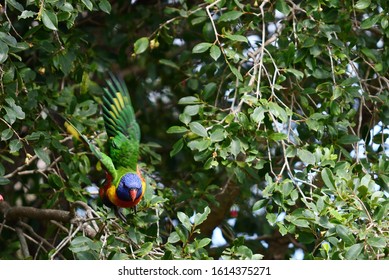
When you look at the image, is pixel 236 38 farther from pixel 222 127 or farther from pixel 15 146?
pixel 15 146

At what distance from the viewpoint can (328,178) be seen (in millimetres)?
2752

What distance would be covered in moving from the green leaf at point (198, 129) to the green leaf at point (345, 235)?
0.52 m

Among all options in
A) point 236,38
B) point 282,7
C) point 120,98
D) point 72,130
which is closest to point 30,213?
point 72,130

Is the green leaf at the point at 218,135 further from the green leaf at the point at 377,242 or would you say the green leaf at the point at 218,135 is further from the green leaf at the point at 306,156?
the green leaf at the point at 377,242

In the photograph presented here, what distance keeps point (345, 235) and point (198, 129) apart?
58 centimetres

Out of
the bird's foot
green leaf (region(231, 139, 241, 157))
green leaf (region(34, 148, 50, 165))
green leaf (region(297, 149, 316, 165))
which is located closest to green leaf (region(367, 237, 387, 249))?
green leaf (region(297, 149, 316, 165))

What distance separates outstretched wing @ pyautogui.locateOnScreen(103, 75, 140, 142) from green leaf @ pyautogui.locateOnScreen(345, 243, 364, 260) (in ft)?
2.58

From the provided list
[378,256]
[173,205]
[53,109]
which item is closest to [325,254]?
[378,256]

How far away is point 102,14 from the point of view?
418cm

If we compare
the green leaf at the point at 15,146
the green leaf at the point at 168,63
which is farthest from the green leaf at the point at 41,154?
the green leaf at the point at 168,63

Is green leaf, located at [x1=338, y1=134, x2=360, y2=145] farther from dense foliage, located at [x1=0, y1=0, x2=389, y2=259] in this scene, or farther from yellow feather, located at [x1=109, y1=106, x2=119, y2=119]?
yellow feather, located at [x1=109, y1=106, x2=119, y2=119]

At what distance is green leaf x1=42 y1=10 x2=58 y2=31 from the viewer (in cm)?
279

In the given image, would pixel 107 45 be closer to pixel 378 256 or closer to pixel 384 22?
pixel 384 22

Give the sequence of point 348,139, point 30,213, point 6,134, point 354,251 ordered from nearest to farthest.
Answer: point 354,251 → point 6,134 → point 348,139 → point 30,213
